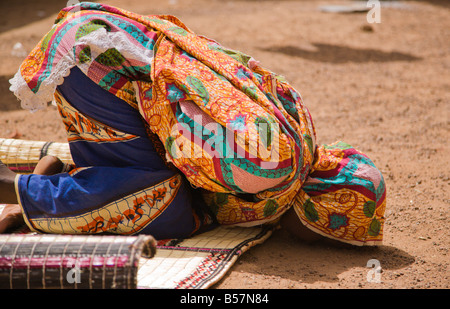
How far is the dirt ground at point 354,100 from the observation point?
276cm

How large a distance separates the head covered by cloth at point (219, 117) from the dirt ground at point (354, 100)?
9.5 inches

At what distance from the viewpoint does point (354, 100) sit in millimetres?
5562

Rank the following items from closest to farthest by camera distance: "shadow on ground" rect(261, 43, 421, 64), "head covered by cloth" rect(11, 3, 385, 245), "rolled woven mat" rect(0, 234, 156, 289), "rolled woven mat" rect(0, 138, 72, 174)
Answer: "rolled woven mat" rect(0, 234, 156, 289) → "head covered by cloth" rect(11, 3, 385, 245) → "rolled woven mat" rect(0, 138, 72, 174) → "shadow on ground" rect(261, 43, 421, 64)

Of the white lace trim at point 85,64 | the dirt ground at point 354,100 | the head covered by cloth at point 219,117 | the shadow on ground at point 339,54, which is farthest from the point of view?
the shadow on ground at point 339,54

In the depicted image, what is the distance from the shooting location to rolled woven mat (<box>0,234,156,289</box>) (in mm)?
2080

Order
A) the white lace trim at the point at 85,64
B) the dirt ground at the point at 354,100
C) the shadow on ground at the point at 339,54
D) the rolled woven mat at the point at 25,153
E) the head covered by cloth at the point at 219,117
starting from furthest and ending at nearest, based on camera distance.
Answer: the shadow on ground at the point at 339,54 < the rolled woven mat at the point at 25,153 < the dirt ground at the point at 354,100 < the white lace trim at the point at 85,64 < the head covered by cloth at the point at 219,117

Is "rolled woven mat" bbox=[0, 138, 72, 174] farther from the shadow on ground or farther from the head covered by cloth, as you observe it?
the shadow on ground

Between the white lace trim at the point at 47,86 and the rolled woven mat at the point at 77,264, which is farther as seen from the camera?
the white lace trim at the point at 47,86

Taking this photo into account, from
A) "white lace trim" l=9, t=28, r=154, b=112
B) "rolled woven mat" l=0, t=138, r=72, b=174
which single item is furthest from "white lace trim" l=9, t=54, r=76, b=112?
"rolled woven mat" l=0, t=138, r=72, b=174

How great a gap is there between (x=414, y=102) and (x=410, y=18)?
4736mm

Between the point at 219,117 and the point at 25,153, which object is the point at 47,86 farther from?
the point at 25,153

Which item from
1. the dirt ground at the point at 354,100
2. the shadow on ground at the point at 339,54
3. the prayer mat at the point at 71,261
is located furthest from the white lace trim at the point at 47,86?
the shadow on ground at the point at 339,54

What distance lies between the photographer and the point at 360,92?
19.1 feet

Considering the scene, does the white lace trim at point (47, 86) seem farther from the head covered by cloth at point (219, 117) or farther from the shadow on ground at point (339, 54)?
the shadow on ground at point (339, 54)
